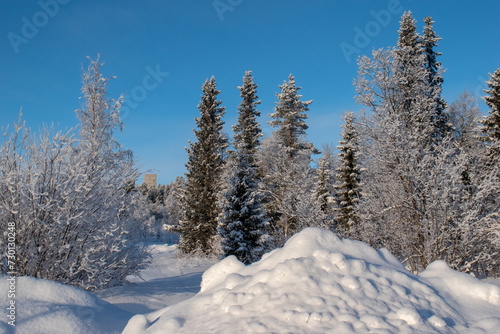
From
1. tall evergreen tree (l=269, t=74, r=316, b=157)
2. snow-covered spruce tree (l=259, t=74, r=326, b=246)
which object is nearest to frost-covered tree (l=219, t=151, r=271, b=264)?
snow-covered spruce tree (l=259, t=74, r=326, b=246)

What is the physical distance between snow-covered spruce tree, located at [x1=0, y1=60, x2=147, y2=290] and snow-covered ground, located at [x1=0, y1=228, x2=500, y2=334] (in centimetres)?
208

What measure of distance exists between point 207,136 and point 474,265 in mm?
17231

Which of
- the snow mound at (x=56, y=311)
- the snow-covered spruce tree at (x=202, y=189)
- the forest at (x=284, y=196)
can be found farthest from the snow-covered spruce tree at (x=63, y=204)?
the snow-covered spruce tree at (x=202, y=189)

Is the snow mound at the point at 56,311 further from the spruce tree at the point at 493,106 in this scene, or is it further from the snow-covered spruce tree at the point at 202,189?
the spruce tree at the point at 493,106

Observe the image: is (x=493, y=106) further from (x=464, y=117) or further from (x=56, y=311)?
(x=56, y=311)

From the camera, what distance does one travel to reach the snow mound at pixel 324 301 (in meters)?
2.16

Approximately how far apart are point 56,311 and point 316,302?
10.1 ft

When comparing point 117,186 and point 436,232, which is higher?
point 117,186

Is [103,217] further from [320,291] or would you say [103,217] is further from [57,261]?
[320,291]

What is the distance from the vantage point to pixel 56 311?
3.51 metres

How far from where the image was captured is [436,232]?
322 inches

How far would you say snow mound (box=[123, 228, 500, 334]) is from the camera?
7.07ft

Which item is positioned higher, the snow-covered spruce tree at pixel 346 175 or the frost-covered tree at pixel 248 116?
the frost-covered tree at pixel 248 116

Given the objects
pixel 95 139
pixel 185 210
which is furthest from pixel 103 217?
pixel 185 210
